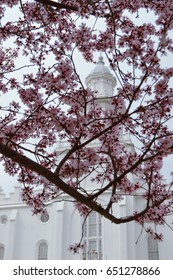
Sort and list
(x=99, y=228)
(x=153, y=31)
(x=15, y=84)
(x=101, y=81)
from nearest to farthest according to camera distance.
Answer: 1. (x=153, y=31)
2. (x=15, y=84)
3. (x=99, y=228)
4. (x=101, y=81)

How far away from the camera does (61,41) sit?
4992 mm

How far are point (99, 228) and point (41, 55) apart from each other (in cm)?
1913

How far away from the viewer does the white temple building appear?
850 inches

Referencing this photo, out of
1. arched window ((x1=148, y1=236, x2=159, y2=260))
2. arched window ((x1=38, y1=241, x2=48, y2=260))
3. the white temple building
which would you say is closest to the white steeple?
the white temple building

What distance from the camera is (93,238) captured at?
888 inches

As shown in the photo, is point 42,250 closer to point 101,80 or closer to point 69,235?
point 69,235

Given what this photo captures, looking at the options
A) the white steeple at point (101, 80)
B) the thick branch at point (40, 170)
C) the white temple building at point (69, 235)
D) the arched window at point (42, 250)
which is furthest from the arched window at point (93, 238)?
the thick branch at point (40, 170)

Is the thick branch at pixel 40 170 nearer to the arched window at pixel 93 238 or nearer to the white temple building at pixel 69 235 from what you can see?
the white temple building at pixel 69 235

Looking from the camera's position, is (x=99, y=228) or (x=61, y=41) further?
(x=99, y=228)

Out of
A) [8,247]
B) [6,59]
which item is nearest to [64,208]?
[8,247]

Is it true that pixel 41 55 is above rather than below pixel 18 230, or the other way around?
below

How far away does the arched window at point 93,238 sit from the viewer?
21828 millimetres

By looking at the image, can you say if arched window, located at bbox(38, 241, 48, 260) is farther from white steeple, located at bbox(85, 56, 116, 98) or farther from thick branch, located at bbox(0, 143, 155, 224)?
thick branch, located at bbox(0, 143, 155, 224)
